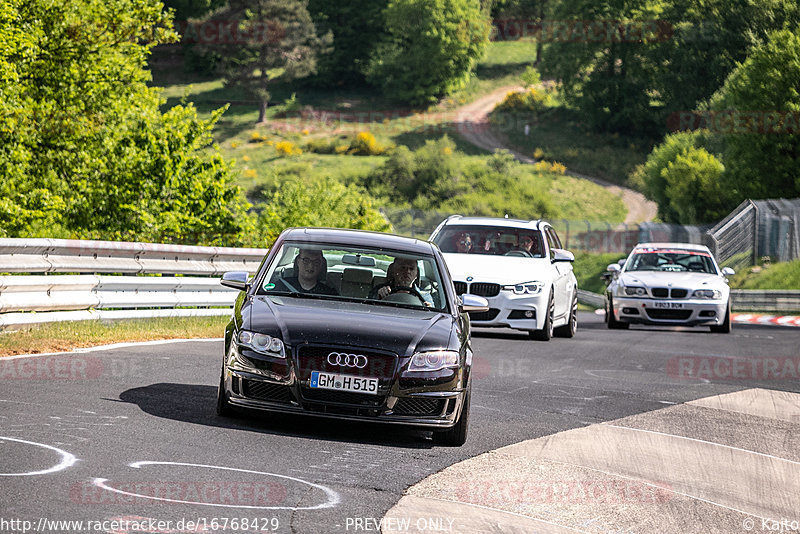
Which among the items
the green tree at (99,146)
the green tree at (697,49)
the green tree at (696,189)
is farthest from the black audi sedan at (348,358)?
the green tree at (697,49)

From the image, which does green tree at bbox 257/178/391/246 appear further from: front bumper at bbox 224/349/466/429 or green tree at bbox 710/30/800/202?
front bumper at bbox 224/349/466/429

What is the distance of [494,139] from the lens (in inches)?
4537

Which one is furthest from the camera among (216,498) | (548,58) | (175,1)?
(175,1)

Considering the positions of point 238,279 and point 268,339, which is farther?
point 238,279

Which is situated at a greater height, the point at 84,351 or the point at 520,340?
the point at 84,351

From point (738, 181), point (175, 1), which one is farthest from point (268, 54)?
point (738, 181)

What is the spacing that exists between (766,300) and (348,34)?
114 metres

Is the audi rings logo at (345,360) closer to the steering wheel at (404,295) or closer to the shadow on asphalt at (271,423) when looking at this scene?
the shadow on asphalt at (271,423)

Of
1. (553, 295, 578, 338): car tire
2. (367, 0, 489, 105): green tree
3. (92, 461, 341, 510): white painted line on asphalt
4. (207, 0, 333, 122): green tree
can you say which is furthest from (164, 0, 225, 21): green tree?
(92, 461, 341, 510): white painted line on asphalt

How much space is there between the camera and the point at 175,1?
14438 centimetres

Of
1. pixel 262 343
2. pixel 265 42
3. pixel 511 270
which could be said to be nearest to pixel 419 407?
pixel 262 343

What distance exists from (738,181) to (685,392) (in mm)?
44831

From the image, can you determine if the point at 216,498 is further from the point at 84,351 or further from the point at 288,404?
the point at 84,351

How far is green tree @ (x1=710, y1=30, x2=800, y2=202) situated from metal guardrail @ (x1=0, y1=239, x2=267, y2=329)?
1552 inches
